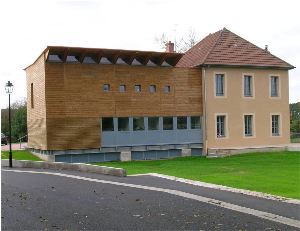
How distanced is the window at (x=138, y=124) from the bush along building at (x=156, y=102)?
2.7 inches

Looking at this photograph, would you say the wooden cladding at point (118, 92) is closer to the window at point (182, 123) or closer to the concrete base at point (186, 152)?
the window at point (182, 123)

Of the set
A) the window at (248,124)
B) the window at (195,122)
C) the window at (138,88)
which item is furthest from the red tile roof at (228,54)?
the window at (138,88)

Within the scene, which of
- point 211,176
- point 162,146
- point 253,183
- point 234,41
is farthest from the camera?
point 234,41

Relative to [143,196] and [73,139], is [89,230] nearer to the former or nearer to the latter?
[143,196]

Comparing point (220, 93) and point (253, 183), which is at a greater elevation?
point (220, 93)

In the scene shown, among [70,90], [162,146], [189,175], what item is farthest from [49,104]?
[189,175]

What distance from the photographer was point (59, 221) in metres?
9.84

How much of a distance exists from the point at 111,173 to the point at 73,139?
880 centimetres

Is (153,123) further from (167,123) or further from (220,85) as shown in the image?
(220,85)

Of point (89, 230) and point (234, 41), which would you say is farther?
point (234, 41)

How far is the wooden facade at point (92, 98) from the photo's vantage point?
28.5 meters

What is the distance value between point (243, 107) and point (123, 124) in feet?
30.6

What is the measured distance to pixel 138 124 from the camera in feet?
102

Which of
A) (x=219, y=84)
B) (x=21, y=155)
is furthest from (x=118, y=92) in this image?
(x=21, y=155)
